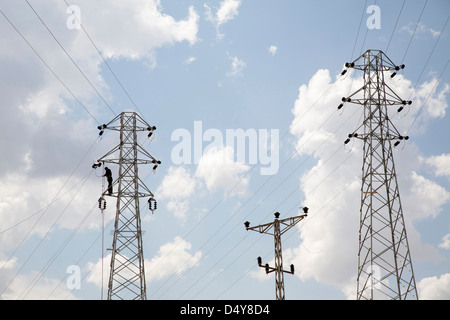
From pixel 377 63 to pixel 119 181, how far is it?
21.0 meters

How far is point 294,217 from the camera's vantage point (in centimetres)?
3738

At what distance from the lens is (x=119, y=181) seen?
4066cm
